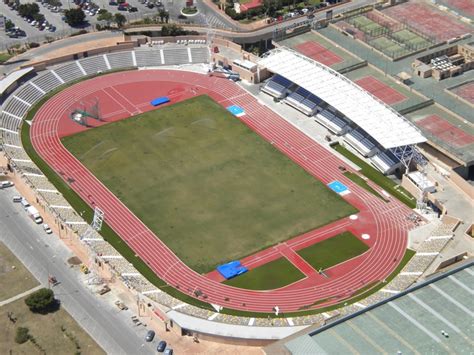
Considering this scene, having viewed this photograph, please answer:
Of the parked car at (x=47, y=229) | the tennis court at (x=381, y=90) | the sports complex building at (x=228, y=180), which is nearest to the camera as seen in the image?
the sports complex building at (x=228, y=180)

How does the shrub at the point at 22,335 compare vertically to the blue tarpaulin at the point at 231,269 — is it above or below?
above

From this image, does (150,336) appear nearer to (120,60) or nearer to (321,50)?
(321,50)

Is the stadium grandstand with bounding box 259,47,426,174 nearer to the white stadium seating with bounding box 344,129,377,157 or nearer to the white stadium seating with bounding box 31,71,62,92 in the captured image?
the white stadium seating with bounding box 344,129,377,157

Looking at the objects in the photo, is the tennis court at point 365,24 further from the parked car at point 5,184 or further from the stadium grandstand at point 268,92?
the parked car at point 5,184

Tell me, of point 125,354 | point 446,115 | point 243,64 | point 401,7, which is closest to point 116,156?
point 243,64

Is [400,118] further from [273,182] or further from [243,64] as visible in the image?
[243,64]

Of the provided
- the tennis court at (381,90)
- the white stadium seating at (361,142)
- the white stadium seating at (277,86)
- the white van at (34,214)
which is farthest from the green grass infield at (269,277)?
the white stadium seating at (277,86)
